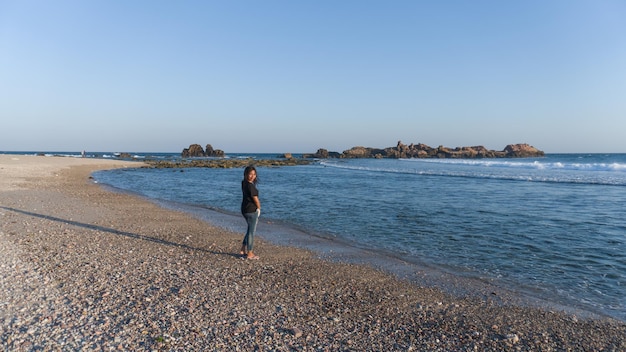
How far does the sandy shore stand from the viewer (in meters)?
5.30

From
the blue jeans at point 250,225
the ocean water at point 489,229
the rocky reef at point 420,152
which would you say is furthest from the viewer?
the rocky reef at point 420,152

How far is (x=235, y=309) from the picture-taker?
634 cm

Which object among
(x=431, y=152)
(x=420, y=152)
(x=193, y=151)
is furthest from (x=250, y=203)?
(x=431, y=152)

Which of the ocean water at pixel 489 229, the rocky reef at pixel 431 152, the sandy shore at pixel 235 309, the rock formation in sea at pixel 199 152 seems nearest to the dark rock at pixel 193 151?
the rock formation in sea at pixel 199 152

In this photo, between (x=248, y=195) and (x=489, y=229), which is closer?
(x=248, y=195)

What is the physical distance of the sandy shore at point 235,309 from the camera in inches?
209

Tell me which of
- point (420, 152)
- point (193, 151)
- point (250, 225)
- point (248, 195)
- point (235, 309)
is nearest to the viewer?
point (235, 309)

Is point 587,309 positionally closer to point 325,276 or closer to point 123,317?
point 325,276

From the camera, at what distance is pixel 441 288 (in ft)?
26.4

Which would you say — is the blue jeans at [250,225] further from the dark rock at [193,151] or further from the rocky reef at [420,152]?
the rocky reef at [420,152]

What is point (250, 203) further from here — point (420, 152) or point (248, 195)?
point (420, 152)

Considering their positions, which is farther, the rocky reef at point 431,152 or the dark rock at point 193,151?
the rocky reef at point 431,152

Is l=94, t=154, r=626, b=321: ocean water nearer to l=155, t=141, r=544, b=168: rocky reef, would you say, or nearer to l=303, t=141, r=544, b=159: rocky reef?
l=155, t=141, r=544, b=168: rocky reef

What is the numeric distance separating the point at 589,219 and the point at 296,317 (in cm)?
1538
